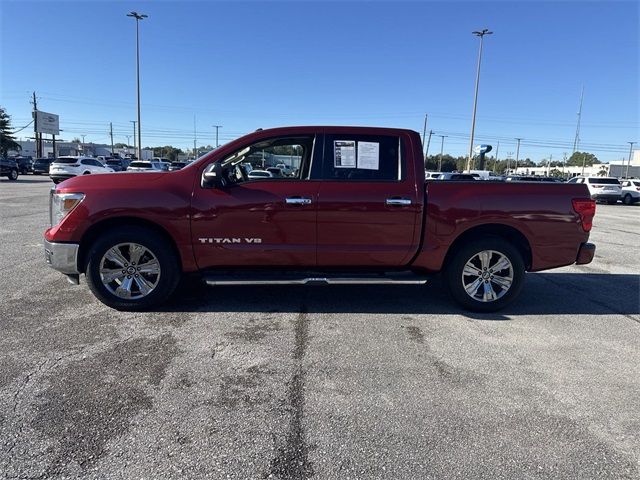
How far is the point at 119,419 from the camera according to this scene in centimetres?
285

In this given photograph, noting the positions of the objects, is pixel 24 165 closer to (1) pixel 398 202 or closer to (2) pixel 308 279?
(2) pixel 308 279

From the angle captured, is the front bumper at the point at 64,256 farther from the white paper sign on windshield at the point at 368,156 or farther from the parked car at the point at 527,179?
→ the parked car at the point at 527,179

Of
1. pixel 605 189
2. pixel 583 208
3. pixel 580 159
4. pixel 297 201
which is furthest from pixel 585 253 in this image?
pixel 580 159

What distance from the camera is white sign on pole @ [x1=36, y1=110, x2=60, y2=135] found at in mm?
65931

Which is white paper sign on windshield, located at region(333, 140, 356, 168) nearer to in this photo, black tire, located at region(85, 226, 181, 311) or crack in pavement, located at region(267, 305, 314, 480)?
black tire, located at region(85, 226, 181, 311)

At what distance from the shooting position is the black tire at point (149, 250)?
15.2 feet

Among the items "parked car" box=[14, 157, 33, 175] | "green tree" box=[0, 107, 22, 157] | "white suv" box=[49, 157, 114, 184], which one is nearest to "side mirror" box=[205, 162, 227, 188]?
"white suv" box=[49, 157, 114, 184]

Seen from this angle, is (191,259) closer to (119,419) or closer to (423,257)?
(119,419)

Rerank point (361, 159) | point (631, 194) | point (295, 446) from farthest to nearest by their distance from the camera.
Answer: point (631, 194), point (361, 159), point (295, 446)

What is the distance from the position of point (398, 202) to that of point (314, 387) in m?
2.26

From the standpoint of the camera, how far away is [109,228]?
15.5ft

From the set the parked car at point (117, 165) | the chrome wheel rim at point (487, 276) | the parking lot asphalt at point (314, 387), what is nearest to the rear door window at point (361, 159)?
the chrome wheel rim at point (487, 276)

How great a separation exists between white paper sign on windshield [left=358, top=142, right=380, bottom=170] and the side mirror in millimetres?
1485

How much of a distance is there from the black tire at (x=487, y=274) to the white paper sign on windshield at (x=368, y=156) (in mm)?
1354
